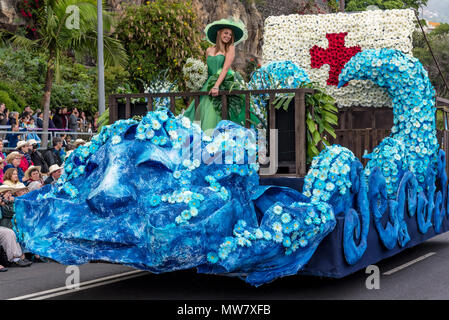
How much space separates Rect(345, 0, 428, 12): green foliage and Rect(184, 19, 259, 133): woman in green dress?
48.5 meters

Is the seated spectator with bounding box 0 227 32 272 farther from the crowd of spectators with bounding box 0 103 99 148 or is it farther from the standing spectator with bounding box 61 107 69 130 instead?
the standing spectator with bounding box 61 107 69 130

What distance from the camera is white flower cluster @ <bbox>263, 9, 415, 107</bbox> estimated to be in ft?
29.1

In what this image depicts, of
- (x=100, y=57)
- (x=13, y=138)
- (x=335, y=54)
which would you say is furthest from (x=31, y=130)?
(x=335, y=54)

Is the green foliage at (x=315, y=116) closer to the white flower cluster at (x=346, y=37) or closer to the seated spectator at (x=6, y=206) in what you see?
the white flower cluster at (x=346, y=37)

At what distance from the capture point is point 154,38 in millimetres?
26406

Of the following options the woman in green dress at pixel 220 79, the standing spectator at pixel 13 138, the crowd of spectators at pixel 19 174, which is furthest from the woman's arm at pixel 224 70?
the standing spectator at pixel 13 138

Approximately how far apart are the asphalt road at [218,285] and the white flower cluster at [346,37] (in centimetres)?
227

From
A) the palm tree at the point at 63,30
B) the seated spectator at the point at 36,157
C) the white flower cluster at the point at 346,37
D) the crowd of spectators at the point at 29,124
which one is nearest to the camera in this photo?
the white flower cluster at the point at 346,37

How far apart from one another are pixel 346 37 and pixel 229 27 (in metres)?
2.42

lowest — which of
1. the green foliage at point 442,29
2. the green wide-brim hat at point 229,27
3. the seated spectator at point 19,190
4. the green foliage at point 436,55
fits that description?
the seated spectator at point 19,190

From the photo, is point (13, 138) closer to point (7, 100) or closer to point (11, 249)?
point (7, 100)

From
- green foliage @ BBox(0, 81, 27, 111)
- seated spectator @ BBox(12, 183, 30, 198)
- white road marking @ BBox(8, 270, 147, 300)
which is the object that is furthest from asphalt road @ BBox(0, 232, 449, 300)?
green foliage @ BBox(0, 81, 27, 111)

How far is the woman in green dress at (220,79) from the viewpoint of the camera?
707cm

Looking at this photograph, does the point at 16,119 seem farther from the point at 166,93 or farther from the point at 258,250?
the point at 258,250
